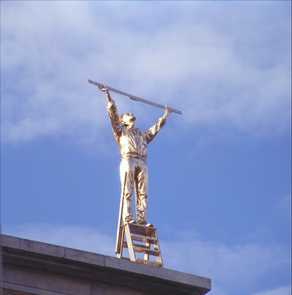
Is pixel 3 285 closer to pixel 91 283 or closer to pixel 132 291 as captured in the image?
pixel 91 283

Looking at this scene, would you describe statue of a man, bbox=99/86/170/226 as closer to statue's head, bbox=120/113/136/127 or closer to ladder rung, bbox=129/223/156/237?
statue's head, bbox=120/113/136/127

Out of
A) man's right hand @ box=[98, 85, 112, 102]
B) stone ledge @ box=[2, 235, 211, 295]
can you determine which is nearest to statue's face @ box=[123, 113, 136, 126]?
man's right hand @ box=[98, 85, 112, 102]

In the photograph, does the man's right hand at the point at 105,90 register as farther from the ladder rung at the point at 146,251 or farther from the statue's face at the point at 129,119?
the ladder rung at the point at 146,251

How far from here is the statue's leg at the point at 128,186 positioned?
49.4 ft

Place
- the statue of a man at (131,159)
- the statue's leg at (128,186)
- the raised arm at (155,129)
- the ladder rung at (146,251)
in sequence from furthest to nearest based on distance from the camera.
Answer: the raised arm at (155,129), the statue of a man at (131,159), the statue's leg at (128,186), the ladder rung at (146,251)

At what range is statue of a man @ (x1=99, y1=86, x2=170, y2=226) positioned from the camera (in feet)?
50.2

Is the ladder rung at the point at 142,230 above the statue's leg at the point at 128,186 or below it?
below

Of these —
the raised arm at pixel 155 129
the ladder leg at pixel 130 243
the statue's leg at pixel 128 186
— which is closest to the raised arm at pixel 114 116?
the statue's leg at pixel 128 186

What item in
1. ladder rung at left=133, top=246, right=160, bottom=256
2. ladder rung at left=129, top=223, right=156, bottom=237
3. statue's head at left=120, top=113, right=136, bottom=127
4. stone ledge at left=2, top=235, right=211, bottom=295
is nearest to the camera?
stone ledge at left=2, top=235, right=211, bottom=295

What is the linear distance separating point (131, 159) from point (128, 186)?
0.79 metres

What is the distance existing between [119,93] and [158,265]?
192 inches

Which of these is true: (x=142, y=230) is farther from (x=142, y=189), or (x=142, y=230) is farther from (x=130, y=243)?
(x=142, y=189)

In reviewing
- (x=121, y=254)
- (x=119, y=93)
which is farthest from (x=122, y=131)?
(x=121, y=254)

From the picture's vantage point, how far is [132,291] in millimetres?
13000
